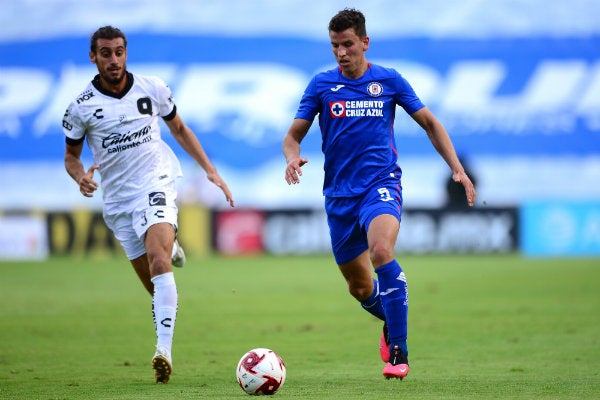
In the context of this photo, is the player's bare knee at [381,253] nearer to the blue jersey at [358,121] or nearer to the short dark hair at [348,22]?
the blue jersey at [358,121]

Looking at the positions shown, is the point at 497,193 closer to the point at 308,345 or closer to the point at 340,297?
the point at 340,297

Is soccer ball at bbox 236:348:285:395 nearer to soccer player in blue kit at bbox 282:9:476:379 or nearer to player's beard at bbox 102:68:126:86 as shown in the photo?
soccer player in blue kit at bbox 282:9:476:379

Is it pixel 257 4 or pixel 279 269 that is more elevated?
pixel 257 4

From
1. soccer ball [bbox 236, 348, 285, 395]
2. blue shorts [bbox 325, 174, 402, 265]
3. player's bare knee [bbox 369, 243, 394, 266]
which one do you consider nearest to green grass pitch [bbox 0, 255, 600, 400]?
soccer ball [bbox 236, 348, 285, 395]

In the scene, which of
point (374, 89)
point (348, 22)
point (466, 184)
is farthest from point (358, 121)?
point (466, 184)

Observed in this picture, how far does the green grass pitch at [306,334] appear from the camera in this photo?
25.8 feet

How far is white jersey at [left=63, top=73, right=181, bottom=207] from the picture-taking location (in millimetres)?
8867

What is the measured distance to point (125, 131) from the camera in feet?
29.2

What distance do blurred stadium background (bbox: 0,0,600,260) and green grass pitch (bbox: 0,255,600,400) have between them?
14045 mm

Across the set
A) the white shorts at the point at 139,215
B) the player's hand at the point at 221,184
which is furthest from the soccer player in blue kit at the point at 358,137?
the white shorts at the point at 139,215

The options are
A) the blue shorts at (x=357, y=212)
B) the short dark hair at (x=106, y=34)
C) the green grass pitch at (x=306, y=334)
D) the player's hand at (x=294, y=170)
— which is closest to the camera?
the green grass pitch at (x=306, y=334)

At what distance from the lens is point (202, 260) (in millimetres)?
26484

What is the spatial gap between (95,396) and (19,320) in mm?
6614

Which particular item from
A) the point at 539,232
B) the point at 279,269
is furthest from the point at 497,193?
the point at 279,269
